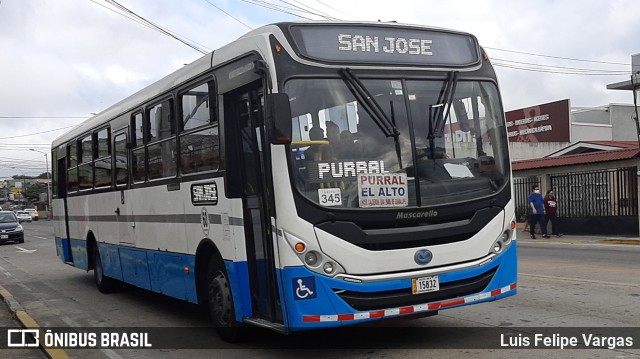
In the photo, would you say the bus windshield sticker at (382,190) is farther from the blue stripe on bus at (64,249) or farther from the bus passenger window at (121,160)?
the blue stripe on bus at (64,249)

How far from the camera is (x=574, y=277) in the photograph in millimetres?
11203

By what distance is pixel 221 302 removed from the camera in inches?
286

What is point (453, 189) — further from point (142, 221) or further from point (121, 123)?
point (121, 123)

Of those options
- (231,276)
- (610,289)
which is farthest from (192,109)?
(610,289)

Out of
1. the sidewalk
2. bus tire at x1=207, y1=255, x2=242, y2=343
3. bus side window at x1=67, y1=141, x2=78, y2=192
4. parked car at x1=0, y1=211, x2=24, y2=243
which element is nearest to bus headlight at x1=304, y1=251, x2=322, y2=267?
bus tire at x1=207, y1=255, x2=242, y2=343

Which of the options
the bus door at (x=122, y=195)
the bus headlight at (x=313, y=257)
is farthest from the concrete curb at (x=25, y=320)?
the bus headlight at (x=313, y=257)

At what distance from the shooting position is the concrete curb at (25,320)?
7340 mm

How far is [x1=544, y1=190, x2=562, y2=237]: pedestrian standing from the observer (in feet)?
74.8

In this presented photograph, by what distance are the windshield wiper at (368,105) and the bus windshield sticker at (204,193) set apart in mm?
1930

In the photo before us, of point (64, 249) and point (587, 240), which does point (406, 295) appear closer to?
point (64, 249)

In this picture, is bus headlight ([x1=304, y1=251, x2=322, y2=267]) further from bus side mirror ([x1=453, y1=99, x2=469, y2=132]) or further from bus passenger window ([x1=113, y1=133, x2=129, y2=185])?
bus passenger window ([x1=113, y1=133, x2=129, y2=185])

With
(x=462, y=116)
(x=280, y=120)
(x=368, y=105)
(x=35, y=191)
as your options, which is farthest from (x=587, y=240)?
(x=35, y=191)

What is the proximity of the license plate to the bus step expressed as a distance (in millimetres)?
1249

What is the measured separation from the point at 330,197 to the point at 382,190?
49 centimetres
